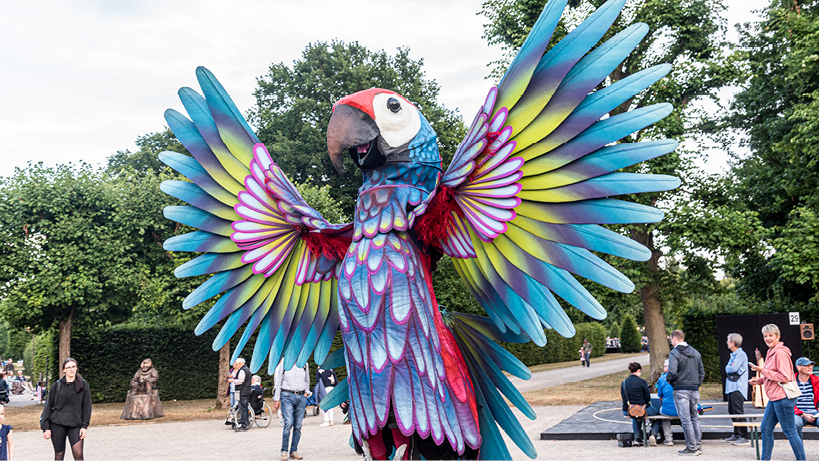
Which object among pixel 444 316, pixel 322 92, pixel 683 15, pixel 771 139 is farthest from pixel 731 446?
pixel 322 92

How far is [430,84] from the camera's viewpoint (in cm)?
2830

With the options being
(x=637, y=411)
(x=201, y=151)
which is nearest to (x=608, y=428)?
(x=637, y=411)

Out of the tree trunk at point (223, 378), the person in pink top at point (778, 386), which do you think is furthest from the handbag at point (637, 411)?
the tree trunk at point (223, 378)

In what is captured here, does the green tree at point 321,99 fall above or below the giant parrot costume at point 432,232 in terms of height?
above

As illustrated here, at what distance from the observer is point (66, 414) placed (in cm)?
664

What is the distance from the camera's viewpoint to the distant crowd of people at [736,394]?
666cm

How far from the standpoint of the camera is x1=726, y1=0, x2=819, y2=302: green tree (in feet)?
48.5

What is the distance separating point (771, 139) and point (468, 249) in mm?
18911

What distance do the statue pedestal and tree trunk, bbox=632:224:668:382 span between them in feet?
44.0

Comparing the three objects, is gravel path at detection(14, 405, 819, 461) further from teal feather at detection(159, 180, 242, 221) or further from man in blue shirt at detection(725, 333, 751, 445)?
teal feather at detection(159, 180, 242, 221)

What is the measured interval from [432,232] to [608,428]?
329 inches

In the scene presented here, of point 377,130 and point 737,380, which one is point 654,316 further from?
point 377,130

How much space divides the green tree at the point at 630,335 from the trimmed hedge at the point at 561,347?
6.32 feet

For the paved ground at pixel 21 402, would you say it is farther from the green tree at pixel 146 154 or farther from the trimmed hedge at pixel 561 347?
the trimmed hedge at pixel 561 347
